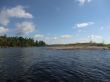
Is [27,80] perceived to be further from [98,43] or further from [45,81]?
[98,43]

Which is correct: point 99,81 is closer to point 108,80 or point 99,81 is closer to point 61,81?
point 108,80

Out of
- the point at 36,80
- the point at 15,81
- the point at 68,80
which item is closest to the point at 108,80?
the point at 68,80

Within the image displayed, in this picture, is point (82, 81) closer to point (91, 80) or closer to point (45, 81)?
point (91, 80)

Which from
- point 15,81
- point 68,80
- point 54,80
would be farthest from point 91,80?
point 15,81

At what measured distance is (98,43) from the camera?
524 ft

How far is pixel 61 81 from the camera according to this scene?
20438mm

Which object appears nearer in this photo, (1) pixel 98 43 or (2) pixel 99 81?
(2) pixel 99 81

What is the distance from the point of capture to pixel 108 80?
821 inches

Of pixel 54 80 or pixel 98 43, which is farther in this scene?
pixel 98 43

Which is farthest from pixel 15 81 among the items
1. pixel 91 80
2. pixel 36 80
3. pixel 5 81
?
pixel 91 80

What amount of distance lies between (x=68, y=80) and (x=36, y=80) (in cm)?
406

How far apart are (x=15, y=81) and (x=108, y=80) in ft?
38.3

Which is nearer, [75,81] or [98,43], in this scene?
[75,81]

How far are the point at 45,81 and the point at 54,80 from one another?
1260 millimetres
